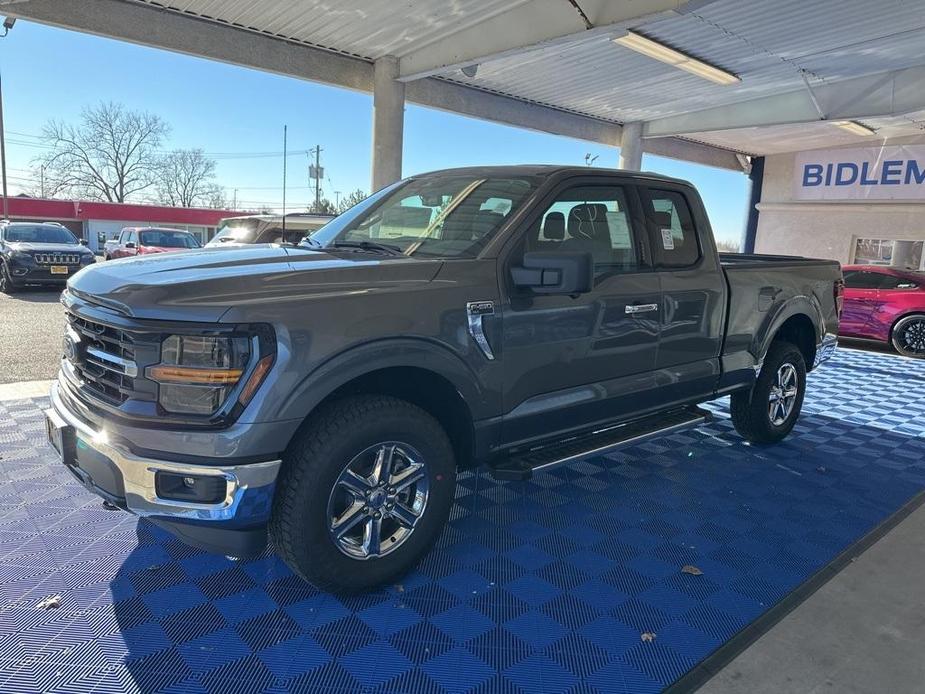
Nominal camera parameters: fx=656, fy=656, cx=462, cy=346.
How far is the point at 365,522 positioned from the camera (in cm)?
283

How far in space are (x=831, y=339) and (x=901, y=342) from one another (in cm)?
655

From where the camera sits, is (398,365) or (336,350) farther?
(398,365)

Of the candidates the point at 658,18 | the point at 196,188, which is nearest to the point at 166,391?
the point at 658,18

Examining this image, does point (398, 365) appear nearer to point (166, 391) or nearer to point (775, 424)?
point (166, 391)

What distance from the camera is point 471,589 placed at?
299 cm

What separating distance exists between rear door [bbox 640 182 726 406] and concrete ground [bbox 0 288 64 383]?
604 cm

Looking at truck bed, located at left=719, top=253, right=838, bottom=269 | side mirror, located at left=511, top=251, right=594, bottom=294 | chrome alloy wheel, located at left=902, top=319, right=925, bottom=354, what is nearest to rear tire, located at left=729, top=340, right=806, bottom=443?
truck bed, located at left=719, top=253, right=838, bottom=269

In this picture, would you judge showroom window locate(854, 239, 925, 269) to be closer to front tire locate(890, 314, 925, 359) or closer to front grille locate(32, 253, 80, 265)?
front tire locate(890, 314, 925, 359)

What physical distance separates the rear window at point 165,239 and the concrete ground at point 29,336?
8.22 feet

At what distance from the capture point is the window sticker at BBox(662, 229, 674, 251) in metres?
4.05

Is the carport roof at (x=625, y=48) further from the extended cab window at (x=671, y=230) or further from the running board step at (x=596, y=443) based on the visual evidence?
the running board step at (x=596, y=443)

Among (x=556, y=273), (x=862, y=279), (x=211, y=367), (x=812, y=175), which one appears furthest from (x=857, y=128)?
(x=211, y=367)

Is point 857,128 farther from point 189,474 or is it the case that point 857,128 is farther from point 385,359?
point 189,474

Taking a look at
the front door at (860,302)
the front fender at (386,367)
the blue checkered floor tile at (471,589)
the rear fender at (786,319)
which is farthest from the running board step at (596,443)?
the front door at (860,302)
